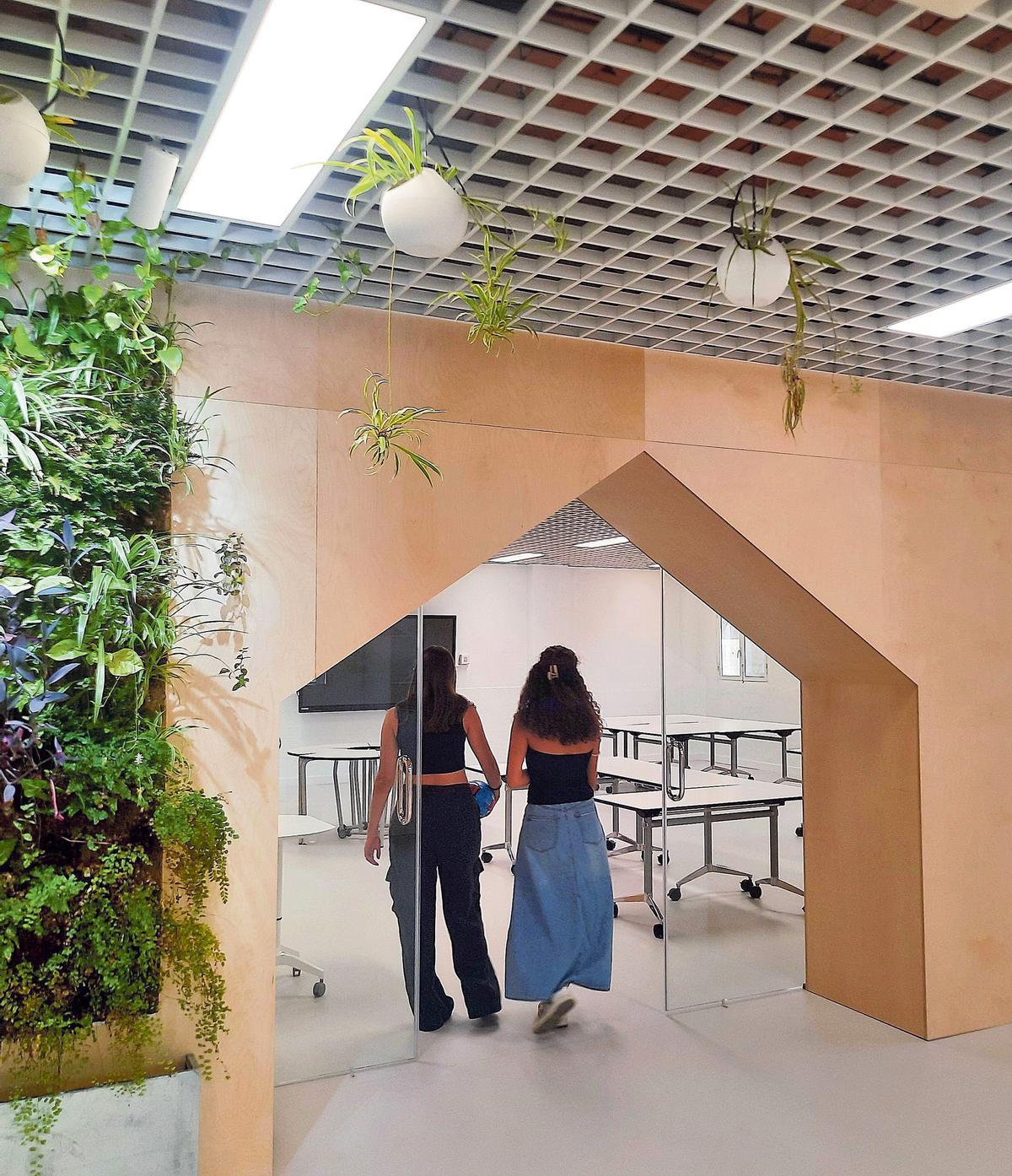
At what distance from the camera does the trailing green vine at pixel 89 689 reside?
225 centimetres

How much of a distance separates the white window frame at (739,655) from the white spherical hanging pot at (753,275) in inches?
91.2

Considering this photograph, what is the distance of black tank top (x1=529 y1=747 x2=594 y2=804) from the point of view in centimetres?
395

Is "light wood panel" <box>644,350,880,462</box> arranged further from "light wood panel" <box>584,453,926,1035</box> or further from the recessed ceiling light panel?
the recessed ceiling light panel

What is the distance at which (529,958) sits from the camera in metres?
3.87

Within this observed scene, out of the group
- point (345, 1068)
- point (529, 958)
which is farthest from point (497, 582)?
point (345, 1068)

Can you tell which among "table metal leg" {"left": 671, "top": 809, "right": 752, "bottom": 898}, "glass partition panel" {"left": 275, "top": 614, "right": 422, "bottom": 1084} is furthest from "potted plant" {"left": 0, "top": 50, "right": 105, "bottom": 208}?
"table metal leg" {"left": 671, "top": 809, "right": 752, "bottom": 898}

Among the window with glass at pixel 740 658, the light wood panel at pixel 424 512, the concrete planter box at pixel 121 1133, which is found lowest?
the concrete planter box at pixel 121 1133

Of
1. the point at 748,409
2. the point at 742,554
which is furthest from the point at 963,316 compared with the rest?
the point at 742,554

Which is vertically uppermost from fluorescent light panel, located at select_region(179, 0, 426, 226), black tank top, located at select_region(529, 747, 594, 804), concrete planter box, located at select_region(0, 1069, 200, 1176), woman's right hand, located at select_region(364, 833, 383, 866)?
fluorescent light panel, located at select_region(179, 0, 426, 226)

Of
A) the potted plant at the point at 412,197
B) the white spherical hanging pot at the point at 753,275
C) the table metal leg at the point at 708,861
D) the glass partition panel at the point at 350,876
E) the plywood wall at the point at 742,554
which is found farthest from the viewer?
the table metal leg at the point at 708,861

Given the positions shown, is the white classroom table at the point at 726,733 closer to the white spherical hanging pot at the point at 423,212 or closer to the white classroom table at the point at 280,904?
the white classroom table at the point at 280,904

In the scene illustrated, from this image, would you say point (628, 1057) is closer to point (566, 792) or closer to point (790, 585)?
point (566, 792)

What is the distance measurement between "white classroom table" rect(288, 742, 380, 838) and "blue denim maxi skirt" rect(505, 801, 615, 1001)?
0.73 meters

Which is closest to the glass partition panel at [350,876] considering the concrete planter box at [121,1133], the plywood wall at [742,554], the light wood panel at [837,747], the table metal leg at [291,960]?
the table metal leg at [291,960]
